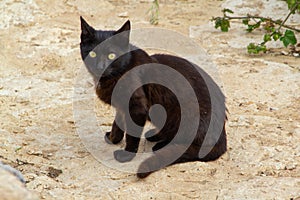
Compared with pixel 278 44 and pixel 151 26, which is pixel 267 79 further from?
pixel 151 26

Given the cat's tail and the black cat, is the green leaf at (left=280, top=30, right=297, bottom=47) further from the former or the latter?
the cat's tail

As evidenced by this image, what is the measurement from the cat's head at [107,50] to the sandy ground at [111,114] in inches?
27.5

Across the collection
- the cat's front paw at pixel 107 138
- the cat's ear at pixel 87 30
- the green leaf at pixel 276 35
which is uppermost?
the cat's ear at pixel 87 30

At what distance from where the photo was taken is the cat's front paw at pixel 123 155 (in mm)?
4211

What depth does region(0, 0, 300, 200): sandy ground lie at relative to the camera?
3.70 meters

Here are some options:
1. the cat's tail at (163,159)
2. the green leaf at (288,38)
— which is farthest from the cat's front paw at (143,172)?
the green leaf at (288,38)

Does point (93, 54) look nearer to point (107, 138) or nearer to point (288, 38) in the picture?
point (107, 138)

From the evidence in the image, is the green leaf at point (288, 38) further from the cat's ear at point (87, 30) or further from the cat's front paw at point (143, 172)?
the cat's front paw at point (143, 172)

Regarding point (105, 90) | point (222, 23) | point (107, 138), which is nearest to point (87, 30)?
point (105, 90)

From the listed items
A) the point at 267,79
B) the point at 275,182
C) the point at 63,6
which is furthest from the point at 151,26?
the point at 275,182

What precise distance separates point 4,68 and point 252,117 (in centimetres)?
264

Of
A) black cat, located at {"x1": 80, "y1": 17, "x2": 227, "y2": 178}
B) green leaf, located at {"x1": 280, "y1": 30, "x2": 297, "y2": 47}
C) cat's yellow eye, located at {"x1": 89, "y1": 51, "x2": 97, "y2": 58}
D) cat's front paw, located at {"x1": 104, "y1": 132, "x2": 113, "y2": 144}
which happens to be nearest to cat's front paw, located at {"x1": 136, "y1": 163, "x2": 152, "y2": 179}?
black cat, located at {"x1": 80, "y1": 17, "x2": 227, "y2": 178}

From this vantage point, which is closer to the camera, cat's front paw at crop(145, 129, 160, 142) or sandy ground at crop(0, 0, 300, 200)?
sandy ground at crop(0, 0, 300, 200)

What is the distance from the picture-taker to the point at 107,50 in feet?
13.6
